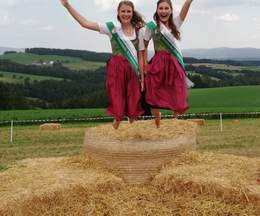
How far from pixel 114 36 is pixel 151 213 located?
240 centimetres

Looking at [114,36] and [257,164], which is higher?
[114,36]

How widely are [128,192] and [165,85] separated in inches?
59.1

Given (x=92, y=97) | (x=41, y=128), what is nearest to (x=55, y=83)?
(x=92, y=97)

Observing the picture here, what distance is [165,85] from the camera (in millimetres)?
7066

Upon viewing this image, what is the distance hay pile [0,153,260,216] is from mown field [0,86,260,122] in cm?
2043

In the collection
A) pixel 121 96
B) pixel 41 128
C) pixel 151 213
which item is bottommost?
pixel 41 128

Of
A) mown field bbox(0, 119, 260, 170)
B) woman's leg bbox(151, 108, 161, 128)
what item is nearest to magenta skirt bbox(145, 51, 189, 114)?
woman's leg bbox(151, 108, 161, 128)

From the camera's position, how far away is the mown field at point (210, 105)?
2783 cm

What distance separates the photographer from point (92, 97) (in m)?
37.5

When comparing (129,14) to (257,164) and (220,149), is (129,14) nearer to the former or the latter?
(257,164)

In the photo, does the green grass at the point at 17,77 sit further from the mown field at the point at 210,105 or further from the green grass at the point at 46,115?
the green grass at the point at 46,115

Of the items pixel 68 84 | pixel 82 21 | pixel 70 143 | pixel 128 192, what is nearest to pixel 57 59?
pixel 68 84

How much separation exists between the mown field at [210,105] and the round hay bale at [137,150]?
19986 mm

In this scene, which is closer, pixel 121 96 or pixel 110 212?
pixel 110 212
